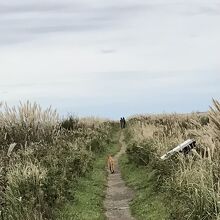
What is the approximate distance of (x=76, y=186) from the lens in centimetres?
1475

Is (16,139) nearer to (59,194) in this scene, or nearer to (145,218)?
(59,194)

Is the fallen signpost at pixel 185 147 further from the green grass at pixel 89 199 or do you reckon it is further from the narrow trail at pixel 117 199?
the green grass at pixel 89 199

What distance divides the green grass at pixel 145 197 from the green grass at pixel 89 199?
80 centimetres

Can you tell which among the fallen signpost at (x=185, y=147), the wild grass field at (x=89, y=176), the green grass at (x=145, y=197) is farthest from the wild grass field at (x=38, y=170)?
the fallen signpost at (x=185, y=147)

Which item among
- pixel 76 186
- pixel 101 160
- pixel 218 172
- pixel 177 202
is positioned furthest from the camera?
pixel 101 160

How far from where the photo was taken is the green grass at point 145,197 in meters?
11.0

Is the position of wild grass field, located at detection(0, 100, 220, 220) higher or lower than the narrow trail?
higher

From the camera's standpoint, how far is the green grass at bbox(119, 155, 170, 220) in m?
11.0

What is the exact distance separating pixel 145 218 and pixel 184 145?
2.89 m

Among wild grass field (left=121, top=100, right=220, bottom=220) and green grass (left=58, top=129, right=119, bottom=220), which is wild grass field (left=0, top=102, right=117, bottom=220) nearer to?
green grass (left=58, top=129, right=119, bottom=220)

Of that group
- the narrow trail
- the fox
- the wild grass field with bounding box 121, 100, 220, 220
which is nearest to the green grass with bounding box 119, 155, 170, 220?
the wild grass field with bounding box 121, 100, 220, 220

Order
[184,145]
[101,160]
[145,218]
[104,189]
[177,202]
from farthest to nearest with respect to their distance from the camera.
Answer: [101,160]
[104,189]
[184,145]
[145,218]
[177,202]

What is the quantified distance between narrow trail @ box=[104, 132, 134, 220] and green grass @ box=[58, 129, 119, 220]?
0.16 metres

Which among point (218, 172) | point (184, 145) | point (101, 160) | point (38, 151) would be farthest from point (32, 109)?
point (218, 172)
